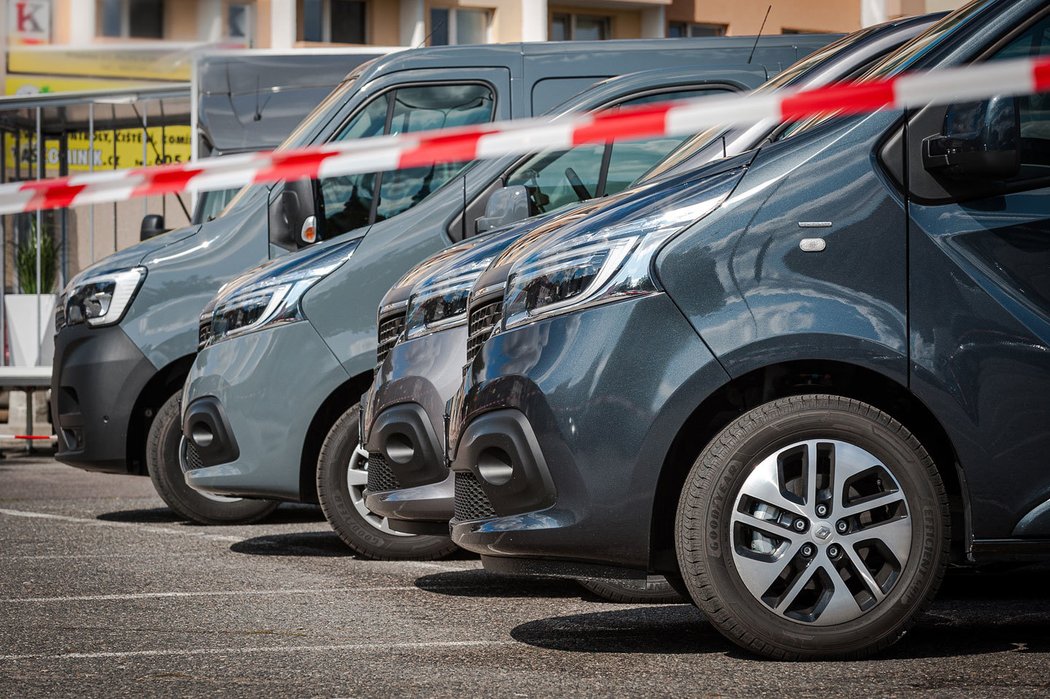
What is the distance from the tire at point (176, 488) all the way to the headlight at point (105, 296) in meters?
0.55

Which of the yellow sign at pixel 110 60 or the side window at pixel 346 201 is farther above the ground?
the yellow sign at pixel 110 60

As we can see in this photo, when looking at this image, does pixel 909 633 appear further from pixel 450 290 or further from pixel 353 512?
pixel 353 512

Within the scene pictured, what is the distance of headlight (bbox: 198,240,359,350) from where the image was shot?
25.8 ft

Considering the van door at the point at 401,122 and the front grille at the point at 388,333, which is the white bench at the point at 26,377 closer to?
the van door at the point at 401,122

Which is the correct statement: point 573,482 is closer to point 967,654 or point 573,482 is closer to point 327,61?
point 967,654

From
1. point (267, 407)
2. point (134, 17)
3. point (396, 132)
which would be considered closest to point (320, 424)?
point (267, 407)

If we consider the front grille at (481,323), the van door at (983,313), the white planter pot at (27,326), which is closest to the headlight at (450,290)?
the front grille at (481,323)

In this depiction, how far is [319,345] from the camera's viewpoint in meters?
7.79

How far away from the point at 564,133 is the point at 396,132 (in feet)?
13.9

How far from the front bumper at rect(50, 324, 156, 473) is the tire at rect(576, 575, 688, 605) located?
3.82m

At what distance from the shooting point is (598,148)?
327 inches

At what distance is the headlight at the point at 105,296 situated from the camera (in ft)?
30.4

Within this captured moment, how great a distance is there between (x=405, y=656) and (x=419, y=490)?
4.56 feet

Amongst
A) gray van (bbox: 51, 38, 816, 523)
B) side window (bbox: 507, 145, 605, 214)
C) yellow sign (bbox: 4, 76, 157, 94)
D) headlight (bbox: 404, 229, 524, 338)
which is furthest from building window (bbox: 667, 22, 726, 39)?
yellow sign (bbox: 4, 76, 157, 94)
